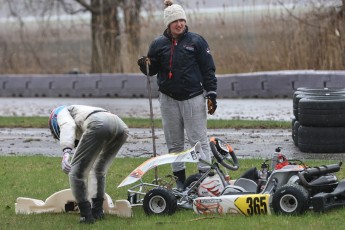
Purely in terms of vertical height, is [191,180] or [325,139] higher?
[191,180]

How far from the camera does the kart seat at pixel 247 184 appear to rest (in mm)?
9789

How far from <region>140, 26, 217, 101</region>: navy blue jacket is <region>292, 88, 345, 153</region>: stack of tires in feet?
10.8

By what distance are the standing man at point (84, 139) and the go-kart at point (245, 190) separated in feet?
2.01

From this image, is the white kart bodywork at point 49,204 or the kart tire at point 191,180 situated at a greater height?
the kart tire at point 191,180

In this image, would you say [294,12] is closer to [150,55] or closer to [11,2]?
[11,2]

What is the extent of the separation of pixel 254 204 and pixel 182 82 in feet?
6.47

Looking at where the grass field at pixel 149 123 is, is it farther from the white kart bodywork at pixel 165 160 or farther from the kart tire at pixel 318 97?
the white kart bodywork at pixel 165 160

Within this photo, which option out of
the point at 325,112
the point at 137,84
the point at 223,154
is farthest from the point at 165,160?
the point at 137,84

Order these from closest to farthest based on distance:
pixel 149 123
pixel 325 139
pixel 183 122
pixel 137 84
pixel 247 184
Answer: pixel 247 184, pixel 183 122, pixel 325 139, pixel 149 123, pixel 137 84

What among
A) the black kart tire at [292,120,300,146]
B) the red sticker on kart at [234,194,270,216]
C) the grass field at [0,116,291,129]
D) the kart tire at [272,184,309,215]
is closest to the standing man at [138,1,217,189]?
the red sticker on kart at [234,194,270,216]

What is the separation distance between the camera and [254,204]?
9.27 metres

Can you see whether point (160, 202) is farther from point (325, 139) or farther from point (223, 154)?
point (325, 139)

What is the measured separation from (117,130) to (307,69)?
1560cm

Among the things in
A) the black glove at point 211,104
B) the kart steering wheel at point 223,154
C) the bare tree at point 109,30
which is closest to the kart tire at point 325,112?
the black glove at point 211,104
